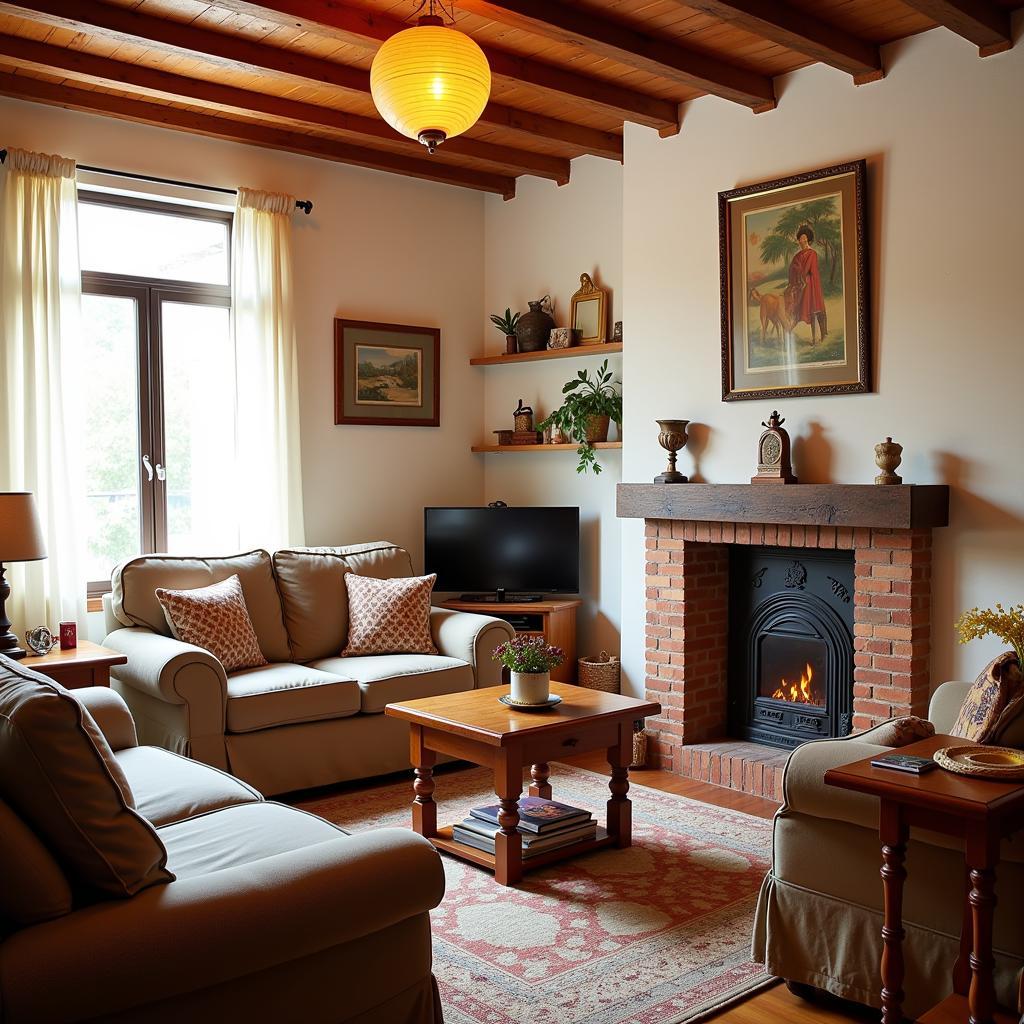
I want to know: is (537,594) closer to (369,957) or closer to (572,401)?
(572,401)

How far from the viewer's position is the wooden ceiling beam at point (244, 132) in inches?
177

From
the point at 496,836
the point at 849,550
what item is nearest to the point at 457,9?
the point at 849,550

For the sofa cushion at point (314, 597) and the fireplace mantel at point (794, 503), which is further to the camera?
the sofa cushion at point (314, 597)

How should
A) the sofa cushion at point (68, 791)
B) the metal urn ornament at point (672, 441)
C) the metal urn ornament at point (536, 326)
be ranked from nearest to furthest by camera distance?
the sofa cushion at point (68, 791) < the metal urn ornament at point (672, 441) < the metal urn ornament at point (536, 326)

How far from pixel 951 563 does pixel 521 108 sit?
9.03 feet

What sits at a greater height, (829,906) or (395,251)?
(395,251)

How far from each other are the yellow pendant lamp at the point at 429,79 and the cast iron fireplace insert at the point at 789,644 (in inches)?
95.4

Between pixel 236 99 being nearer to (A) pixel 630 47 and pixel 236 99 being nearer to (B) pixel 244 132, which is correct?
(B) pixel 244 132

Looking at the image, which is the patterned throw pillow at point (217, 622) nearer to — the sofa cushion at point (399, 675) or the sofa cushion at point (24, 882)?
the sofa cushion at point (399, 675)

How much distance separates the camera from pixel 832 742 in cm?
268

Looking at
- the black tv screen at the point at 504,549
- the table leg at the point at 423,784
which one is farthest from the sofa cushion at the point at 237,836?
the black tv screen at the point at 504,549

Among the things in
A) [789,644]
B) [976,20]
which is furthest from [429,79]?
[789,644]

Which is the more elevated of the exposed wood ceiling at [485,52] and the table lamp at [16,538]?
the exposed wood ceiling at [485,52]

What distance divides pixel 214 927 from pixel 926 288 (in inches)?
131
